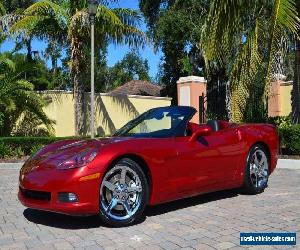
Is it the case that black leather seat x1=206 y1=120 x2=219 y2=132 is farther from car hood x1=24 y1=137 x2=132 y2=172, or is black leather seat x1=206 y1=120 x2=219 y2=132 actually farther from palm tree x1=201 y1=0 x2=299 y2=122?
palm tree x1=201 y1=0 x2=299 y2=122

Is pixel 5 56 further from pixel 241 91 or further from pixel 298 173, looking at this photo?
pixel 298 173

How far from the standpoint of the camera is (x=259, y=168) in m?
7.84

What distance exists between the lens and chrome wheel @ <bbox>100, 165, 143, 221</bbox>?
566 centimetres

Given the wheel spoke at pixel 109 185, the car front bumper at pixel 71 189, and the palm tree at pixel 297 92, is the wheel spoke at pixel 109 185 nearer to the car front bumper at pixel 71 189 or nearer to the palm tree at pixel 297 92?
the car front bumper at pixel 71 189

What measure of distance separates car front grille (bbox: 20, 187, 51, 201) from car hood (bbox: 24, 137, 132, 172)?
29 cm

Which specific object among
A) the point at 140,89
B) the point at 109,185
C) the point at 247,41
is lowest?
the point at 109,185

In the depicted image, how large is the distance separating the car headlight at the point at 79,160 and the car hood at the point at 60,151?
8 centimetres

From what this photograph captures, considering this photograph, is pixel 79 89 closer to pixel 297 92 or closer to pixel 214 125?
pixel 297 92

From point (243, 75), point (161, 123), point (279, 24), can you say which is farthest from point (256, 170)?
point (243, 75)

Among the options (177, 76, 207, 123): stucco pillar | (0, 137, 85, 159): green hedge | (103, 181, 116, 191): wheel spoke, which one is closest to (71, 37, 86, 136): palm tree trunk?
(0, 137, 85, 159): green hedge

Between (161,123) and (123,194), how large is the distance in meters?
1.43

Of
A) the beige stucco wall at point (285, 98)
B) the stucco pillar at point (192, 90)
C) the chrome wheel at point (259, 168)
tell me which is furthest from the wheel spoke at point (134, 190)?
the beige stucco wall at point (285, 98)

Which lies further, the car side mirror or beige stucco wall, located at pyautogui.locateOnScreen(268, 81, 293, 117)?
beige stucco wall, located at pyautogui.locateOnScreen(268, 81, 293, 117)

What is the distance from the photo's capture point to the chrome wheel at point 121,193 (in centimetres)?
566
